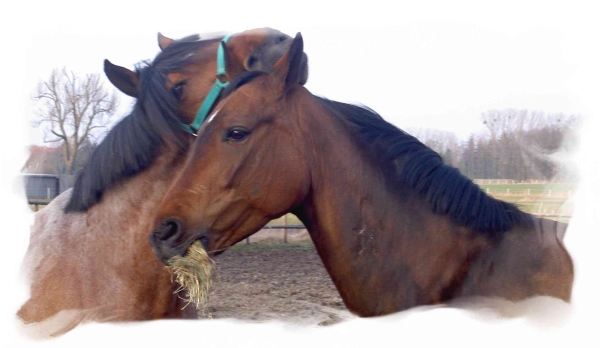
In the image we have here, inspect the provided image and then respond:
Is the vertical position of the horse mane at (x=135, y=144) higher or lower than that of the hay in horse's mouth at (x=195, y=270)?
higher

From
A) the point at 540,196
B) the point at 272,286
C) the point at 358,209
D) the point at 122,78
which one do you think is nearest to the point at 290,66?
the point at 358,209

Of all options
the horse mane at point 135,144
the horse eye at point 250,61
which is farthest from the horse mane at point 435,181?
the horse mane at point 135,144

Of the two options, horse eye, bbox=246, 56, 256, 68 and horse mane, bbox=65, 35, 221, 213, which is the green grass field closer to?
horse eye, bbox=246, 56, 256, 68

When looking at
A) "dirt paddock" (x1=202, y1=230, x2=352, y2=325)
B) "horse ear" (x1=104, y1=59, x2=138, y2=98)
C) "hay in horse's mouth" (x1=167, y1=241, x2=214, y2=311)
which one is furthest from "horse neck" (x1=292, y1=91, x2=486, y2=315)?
"dirt paddock" (x1=202, y1=230, x2=352, y2=325)

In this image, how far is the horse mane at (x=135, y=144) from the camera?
3.35m

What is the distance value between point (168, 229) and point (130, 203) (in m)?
0.77

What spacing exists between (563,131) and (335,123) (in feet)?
3.57

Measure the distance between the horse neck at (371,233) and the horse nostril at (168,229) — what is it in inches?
25.1

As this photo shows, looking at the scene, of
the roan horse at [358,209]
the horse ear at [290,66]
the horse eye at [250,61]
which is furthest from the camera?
the horse eye at [250,61]

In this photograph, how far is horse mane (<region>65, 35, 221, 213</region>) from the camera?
335 centimetres

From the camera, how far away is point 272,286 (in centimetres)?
964

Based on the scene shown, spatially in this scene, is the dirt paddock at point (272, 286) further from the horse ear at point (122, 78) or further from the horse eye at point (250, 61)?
the horse eye at point (250, 61)

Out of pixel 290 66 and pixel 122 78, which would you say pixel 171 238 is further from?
pixel 122 78

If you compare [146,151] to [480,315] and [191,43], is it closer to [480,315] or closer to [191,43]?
[191,43]
